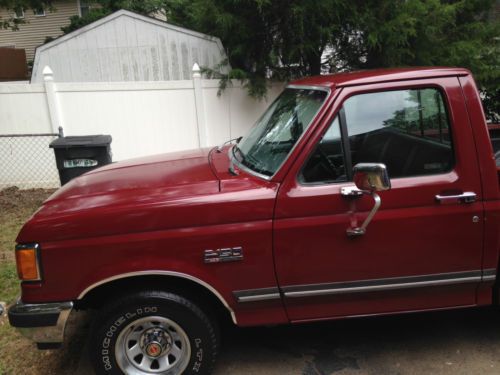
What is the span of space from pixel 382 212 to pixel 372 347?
1.15 m

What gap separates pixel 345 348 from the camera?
3.38 metres

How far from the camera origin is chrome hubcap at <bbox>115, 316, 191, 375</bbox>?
284 cm

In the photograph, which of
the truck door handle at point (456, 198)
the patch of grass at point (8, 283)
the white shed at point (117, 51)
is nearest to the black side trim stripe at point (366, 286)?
the truck door handle at point (456, 198)

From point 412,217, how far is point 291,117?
0.99 meters

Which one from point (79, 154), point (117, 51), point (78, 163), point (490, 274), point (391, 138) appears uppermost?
point (117, 51)

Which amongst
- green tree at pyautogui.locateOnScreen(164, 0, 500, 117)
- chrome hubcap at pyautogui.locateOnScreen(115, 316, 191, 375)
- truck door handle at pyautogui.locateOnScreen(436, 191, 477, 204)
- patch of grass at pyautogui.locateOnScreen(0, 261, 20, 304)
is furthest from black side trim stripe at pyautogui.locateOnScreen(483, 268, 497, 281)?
green tree at pyautogui.locateOnScreen(164, 0, 500, 117)

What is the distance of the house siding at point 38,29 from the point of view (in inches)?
832

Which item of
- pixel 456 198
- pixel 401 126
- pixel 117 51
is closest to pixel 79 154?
pixel 401 126

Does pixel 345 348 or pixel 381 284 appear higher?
pixel 381 284

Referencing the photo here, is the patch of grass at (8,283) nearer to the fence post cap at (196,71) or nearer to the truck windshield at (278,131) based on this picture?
the truck windshield at (278,131)

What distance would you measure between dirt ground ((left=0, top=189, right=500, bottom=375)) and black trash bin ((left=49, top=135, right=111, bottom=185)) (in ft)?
6.27

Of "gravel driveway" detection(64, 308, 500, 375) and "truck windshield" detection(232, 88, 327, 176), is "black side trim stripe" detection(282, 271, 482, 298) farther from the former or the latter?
"truck windshield" detection(232, 88, 327, 176)

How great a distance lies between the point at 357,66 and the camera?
820cm

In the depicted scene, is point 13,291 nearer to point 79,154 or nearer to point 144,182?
point 79,154
